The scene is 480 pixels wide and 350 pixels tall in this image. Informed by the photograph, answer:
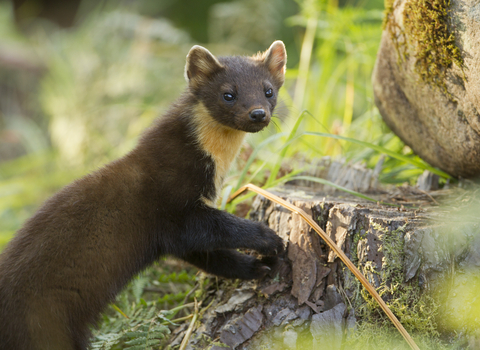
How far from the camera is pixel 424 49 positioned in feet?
12.0

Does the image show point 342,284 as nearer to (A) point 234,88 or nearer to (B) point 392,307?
(B) point 392,307

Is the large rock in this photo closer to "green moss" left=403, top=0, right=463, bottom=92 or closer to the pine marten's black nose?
"green moss" left=403, top=0, right=463, bottom=92

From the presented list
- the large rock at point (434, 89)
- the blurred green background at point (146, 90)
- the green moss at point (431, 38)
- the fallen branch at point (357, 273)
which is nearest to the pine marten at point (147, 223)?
the fallen branch at point (357, 273)

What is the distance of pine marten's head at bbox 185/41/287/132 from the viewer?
3.72 meters

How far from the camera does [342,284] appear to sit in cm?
330

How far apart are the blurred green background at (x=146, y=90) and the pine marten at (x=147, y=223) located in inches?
33.0

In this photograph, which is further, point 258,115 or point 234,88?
point 234,88

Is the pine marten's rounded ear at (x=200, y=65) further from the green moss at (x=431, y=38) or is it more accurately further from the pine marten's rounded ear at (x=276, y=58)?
the green moss at (x=431, y=38)

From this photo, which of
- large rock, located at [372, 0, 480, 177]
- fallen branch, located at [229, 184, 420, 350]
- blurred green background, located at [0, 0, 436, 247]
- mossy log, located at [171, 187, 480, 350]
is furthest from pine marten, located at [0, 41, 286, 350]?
large rock, located at [372, 0, 480, 177]

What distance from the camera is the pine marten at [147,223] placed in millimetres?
3172

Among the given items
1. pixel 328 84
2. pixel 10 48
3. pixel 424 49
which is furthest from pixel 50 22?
pixel 424 49

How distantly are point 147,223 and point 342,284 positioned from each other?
162cm

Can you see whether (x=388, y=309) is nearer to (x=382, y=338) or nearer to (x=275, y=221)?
(x=382, y=338)

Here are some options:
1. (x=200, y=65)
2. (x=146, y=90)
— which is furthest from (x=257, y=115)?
(x=146, y=90)
